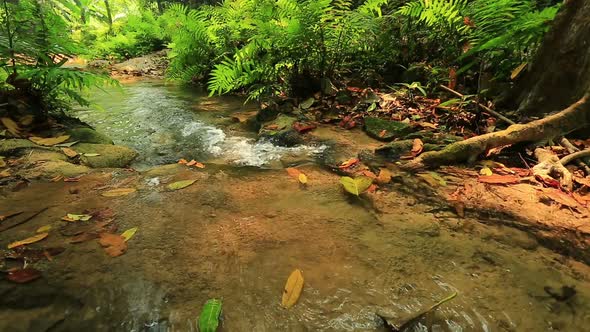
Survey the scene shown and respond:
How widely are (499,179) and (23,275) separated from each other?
292 cm

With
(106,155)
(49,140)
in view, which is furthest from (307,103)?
(49,140)

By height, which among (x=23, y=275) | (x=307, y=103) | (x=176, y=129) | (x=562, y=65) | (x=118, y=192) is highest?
(x=562, y=65)

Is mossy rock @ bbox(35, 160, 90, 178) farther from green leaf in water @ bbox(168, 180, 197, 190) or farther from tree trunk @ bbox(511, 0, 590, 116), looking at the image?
tree trunk @ bbox(511, 0, 590, 116)

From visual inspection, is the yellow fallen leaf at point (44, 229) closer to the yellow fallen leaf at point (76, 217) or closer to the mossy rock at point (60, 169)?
the yellow fallen leaf at point (76, 217)

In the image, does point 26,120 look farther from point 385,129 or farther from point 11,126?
point 385,129

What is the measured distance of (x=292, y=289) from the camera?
4.80 ft

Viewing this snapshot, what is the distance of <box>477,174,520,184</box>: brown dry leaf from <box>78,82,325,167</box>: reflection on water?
1.51 m

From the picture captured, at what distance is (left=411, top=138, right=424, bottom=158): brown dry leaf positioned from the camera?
3119 mm

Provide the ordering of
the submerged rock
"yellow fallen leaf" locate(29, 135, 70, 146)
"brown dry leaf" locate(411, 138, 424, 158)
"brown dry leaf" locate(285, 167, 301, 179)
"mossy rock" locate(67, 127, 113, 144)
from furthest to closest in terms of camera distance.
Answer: the submerged rock, "mossy rock" locate(67, 127, 113, 144), "yellow fallen leaf" locate(29, 135, 70, 146), "brown dry leaf" locate(411, 138, 424, 158), "brown dry leaf" locate(285, 167, 301, 179)

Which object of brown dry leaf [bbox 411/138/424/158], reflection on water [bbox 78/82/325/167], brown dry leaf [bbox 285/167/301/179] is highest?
brown dry leaf [bbox 285/167/301/179]

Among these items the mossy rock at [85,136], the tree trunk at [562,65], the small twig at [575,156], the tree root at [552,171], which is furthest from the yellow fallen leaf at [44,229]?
the tree trunk at [562,65]

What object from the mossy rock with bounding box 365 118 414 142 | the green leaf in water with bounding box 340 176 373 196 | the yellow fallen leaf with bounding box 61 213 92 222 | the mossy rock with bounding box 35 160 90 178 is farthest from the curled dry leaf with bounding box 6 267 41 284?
the mossy rock with bounding box 365 118 414 142

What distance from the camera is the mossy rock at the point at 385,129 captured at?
12.1 feet

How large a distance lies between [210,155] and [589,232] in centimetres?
307
